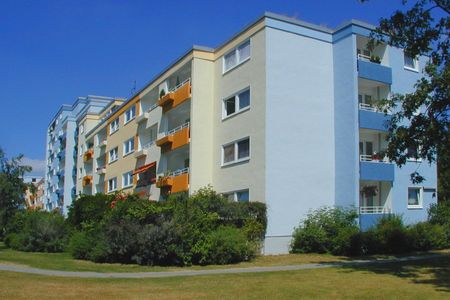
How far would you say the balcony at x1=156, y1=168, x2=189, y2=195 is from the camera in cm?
3097

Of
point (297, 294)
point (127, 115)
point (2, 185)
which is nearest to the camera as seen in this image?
point (297, 294)

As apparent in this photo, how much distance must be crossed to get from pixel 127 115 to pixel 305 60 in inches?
907

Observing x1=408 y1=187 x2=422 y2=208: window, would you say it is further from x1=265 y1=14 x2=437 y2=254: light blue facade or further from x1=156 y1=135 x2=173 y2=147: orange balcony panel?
x1=156 y1=135 x2=173 y2=147: orange balcony panel

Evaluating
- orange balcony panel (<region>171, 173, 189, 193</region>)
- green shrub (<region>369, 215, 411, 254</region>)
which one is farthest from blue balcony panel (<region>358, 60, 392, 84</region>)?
orange balcony panel (<region>171, 173, 189, 193</region>)

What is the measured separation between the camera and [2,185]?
33625 mm

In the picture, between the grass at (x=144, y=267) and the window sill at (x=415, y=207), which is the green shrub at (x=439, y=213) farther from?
the grass at (x=144, y=267)

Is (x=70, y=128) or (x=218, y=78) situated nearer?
(x=218, y=78)

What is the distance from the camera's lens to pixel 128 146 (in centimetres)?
4628

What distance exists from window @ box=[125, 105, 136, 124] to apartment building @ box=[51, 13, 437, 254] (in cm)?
1293

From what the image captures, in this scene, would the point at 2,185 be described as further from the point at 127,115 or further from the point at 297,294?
the point at 297,294

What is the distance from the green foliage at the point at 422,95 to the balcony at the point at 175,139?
15157 mm

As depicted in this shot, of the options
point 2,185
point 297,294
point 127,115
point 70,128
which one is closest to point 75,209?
point 2,185

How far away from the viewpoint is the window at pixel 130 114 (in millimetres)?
45000

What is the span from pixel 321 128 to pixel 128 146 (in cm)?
2281
